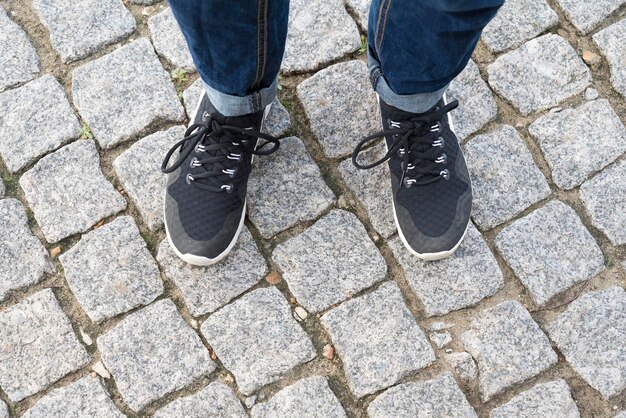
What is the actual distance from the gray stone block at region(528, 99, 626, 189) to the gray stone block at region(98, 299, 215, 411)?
1.33 metres

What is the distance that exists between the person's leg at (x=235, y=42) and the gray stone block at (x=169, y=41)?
1.92 ft

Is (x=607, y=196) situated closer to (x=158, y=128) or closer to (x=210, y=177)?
(x=210, y=177)

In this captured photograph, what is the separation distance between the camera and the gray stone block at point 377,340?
85.4 inches

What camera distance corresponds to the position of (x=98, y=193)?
237 cm

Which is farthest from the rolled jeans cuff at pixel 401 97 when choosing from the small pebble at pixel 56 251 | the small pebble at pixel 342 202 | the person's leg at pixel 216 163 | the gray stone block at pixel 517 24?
the small pebble at pixel 56 251

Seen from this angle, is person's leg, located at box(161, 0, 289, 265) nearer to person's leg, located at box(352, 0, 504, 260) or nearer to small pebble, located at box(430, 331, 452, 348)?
person's leg, located at box(352, 0, 504, 260)

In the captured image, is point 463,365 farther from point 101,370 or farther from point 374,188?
point 101,370

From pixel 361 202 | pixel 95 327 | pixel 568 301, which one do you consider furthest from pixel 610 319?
pixel 95 327

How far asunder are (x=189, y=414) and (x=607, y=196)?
5.00 feet

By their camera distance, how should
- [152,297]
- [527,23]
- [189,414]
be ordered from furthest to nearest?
[527,23] < [152,297] < [189,414]

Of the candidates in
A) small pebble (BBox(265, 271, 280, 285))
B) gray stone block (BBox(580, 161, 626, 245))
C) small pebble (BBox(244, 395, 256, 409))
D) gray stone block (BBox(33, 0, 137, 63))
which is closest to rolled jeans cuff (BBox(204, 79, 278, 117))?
small pebble (BBox(265, 271, 280, 285))

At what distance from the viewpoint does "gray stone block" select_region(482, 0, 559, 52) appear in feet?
8.60

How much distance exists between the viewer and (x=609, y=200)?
2396 millimetres

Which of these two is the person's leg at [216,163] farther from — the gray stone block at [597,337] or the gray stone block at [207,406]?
the gray stone block at [597,337]
